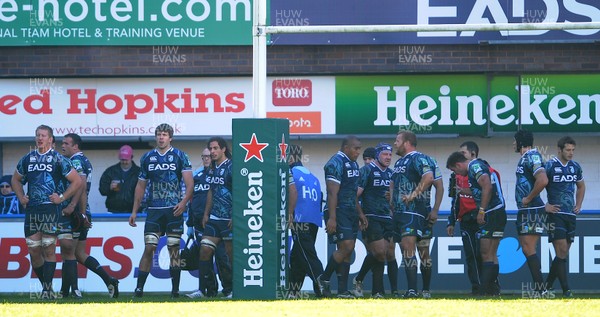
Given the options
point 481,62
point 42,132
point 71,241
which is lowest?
point 71,241

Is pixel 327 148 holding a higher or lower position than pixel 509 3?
lower

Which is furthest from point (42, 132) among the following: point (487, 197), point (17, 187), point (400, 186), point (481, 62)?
point (481, 62)

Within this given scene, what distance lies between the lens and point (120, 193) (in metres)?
19.0

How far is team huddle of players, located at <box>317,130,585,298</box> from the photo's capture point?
579 inches

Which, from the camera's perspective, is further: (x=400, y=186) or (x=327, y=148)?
(x=327, y=148)

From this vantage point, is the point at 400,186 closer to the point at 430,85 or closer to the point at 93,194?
the point at 430,85

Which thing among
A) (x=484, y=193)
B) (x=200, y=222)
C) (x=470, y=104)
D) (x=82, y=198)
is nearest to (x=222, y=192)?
(x=200, y=222)

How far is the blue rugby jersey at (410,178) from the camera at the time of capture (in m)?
14.7

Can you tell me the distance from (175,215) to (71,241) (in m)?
1.30

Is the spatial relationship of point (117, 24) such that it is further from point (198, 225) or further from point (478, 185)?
point (478, 185)

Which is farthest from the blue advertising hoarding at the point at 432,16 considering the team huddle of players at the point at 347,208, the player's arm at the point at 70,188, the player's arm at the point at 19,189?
the player's arm at the point at 19,189

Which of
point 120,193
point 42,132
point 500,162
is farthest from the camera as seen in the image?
point 500,162

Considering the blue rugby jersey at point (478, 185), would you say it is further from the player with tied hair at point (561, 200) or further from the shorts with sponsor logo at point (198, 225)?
the shorts with sponsor logo at point (198, 225)

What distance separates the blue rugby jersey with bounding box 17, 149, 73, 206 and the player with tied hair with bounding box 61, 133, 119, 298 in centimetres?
38
